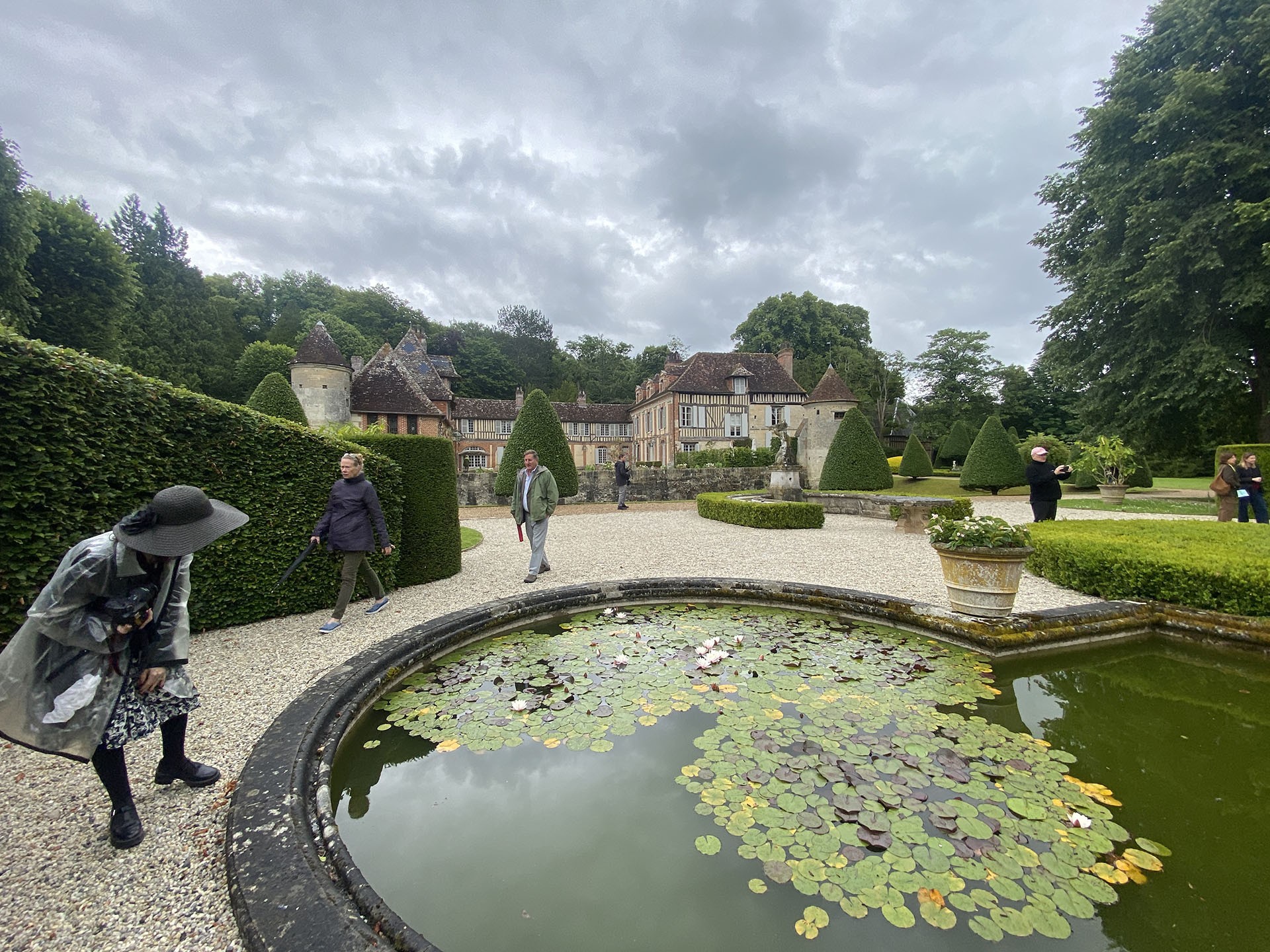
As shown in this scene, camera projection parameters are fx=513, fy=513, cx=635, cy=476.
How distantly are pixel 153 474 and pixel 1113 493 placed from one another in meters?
22.0

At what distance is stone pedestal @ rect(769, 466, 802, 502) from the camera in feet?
49.4

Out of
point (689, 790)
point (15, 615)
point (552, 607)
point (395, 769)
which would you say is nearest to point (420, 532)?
point (552, 607)

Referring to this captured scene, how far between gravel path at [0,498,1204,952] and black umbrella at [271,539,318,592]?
15.1 inches

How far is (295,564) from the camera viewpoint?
15.1 ft

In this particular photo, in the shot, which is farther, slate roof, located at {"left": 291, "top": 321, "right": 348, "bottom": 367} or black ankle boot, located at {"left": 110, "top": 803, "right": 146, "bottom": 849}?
slate roof, located at {"left": 291, "top": 321, "right": 348, "bottom": 367}

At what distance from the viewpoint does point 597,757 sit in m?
2.92

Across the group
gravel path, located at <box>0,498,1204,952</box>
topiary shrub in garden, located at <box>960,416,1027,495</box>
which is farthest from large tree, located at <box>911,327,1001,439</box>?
gravel path, located at <box>0,498,1204,952</box>

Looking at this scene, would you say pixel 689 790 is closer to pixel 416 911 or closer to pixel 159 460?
pixel 416 911

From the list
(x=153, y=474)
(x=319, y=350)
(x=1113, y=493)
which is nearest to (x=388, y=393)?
(x=319, y=350)

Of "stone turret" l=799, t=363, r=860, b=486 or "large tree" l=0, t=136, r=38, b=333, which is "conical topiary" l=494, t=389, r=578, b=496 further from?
"stone turret" l=799, t=363, r=860, b=486

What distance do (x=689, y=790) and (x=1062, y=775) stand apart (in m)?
1.92

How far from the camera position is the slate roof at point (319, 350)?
74.0ft

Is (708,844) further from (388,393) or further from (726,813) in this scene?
(388,393)

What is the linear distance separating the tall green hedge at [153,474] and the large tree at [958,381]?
43.9m
